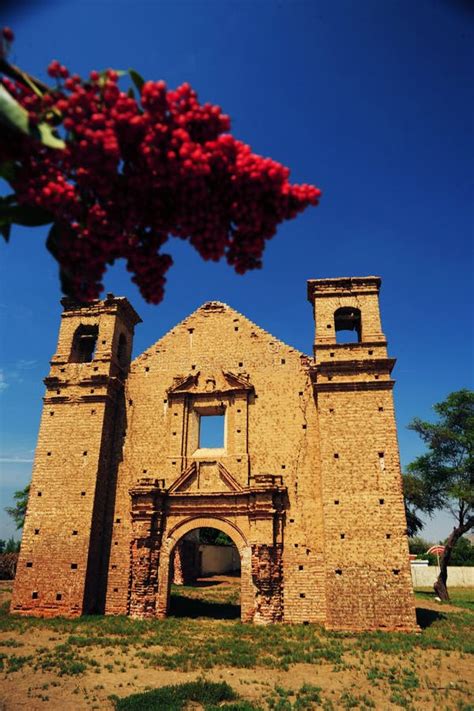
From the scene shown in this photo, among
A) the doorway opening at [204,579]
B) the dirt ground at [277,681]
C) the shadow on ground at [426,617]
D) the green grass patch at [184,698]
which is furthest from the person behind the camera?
the doorway opening at [204,579]

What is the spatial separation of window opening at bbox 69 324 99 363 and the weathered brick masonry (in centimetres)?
8

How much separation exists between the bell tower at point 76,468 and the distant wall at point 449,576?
28215 millimetres

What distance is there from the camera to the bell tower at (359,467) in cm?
1370

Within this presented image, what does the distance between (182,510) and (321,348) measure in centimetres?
713

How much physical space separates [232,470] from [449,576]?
28571mm

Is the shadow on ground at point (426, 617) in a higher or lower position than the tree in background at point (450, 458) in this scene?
lower

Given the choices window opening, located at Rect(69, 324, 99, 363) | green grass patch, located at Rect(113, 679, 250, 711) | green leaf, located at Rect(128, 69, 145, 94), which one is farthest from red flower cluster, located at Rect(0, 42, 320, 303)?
window opening, located at Rect(69, 324, 99, 363)

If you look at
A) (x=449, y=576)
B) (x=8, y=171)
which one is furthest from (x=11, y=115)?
(x=449, y=576)

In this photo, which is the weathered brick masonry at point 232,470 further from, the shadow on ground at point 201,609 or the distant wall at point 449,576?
the distant wall at point 449,576

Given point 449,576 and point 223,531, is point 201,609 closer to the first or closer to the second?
point 223,531

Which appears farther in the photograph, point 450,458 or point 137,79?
point 450,458

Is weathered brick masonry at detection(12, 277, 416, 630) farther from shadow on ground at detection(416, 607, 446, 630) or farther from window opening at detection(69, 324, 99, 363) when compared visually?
shadow on ground at detection(416, 607, 446, 630)

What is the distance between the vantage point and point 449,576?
36.3m

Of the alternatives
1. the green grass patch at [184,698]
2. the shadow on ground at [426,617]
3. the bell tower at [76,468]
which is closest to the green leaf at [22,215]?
the green grass patch at [184,698]
